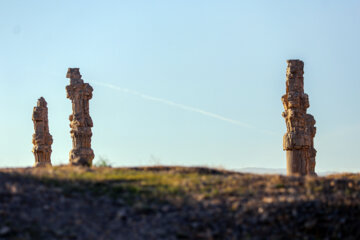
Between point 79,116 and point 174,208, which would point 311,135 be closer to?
point 79,116

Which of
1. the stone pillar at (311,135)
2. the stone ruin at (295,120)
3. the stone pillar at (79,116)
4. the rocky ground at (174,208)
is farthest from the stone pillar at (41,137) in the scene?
the rocky ground at (174,208)

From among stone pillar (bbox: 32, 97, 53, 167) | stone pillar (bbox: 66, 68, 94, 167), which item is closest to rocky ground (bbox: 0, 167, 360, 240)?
stone pillar (bbox: 66, 68, 94, 167)

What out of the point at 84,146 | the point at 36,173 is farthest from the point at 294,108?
the point at 36,173

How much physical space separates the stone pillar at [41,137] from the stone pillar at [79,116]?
5.98 metres

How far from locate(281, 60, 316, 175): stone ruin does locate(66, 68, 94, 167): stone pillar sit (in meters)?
11.9

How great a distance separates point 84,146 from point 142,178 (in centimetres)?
1945

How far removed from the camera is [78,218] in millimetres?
12289

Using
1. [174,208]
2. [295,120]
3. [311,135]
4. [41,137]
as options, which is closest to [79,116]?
[41,137]

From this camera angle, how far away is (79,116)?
34938 millimetres

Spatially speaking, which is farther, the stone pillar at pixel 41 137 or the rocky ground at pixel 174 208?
the stone pillar at pixel 41 137

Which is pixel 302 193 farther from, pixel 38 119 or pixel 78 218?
pixel 38 119

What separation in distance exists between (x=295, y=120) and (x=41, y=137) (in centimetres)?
1875

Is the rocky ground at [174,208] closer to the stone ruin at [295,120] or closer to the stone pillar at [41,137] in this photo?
the stone ruin at [295,120]

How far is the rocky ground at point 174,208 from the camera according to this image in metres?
12.0
